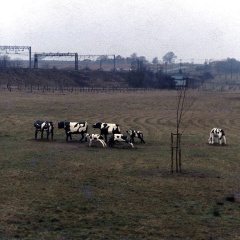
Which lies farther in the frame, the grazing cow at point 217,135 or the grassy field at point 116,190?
the grazing cow at point 217,135

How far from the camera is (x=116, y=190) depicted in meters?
12.9

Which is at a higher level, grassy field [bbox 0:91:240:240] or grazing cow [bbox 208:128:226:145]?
grazing cow [bbox 208:128:226:145]

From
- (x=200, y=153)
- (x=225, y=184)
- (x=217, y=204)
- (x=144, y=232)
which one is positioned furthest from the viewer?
(x=200, y=153)

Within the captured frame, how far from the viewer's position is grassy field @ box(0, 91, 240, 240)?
31.8 ft

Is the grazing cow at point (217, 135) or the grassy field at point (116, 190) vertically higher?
the grazing cow at point (217, 135)

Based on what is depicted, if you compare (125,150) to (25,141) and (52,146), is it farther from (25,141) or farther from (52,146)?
(25,141)

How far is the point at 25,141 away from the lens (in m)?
22.5

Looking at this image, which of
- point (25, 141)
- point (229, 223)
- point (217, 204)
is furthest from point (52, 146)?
point (229, 223)

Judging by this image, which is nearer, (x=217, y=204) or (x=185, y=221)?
(x=185, y=221)

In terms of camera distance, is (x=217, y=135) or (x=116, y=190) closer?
(x=116, y=190)

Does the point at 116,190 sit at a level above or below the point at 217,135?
below

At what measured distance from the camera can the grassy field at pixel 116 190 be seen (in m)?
9.70

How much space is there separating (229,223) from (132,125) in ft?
69.6

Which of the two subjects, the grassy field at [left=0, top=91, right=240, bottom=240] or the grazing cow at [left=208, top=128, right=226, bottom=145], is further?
the grazing cow at [left=208, top=128, right=226, bottom=145]
